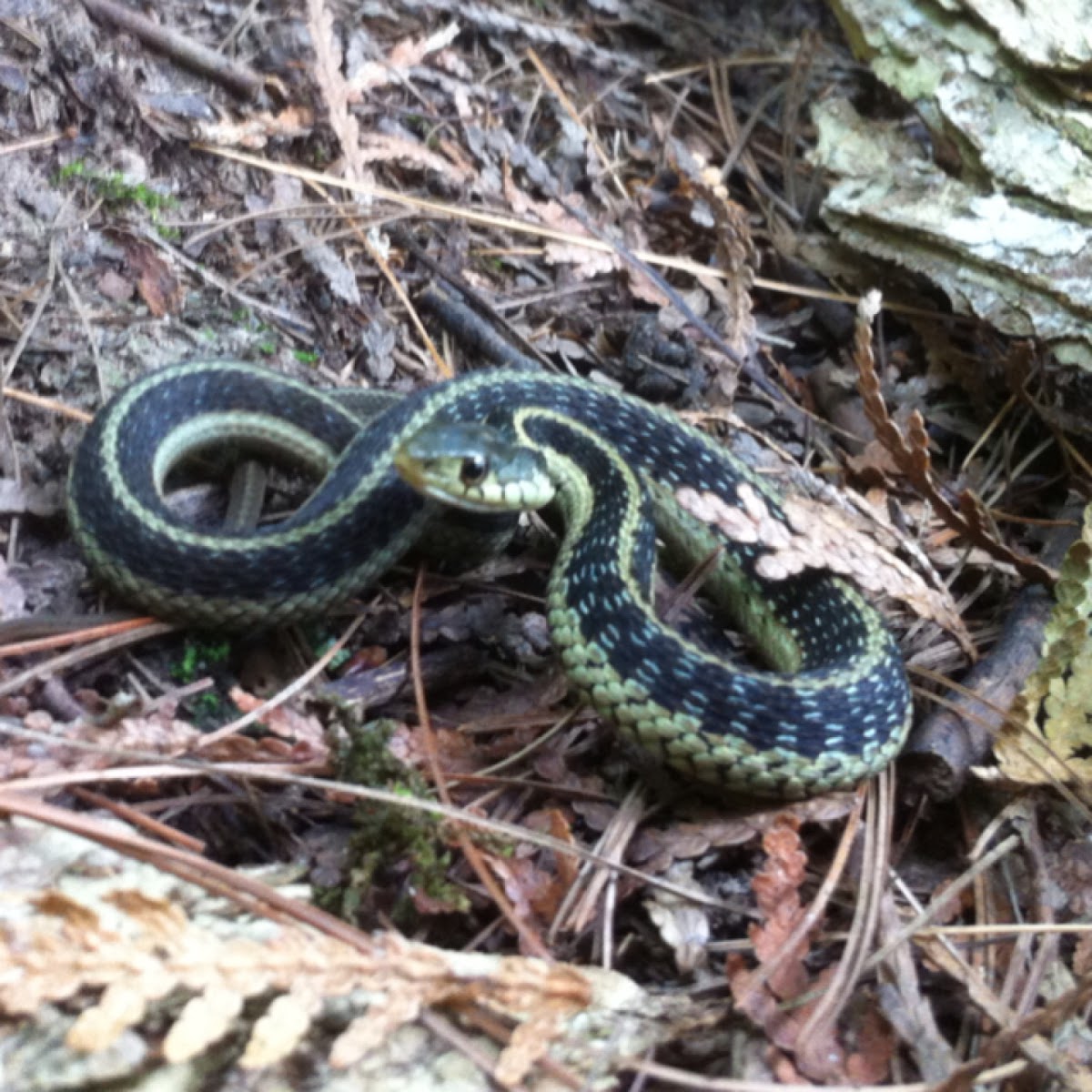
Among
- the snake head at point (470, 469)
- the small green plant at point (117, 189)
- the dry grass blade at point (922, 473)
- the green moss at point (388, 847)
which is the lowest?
the green moss at point (388, 847)

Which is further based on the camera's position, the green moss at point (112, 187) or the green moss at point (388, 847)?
the green moss at point (112, 187)

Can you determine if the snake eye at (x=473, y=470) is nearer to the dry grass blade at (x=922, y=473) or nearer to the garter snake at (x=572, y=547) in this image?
the garter snake at (x=572, y=547)

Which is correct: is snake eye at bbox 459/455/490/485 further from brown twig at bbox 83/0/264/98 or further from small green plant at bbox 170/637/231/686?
brown twig at bbox 83/0/264/98

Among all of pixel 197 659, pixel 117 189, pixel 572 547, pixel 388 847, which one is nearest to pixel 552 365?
pixel 572 547

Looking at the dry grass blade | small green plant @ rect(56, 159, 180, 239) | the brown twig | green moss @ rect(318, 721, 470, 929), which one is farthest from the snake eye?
the brown twig

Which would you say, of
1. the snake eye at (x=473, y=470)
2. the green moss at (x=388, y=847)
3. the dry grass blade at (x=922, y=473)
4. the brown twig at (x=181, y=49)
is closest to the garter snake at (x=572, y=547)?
the snake eye at (x=473, y=470)

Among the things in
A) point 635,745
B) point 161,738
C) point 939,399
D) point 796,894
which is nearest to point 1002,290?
point 939,399

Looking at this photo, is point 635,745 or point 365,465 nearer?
point 635,745

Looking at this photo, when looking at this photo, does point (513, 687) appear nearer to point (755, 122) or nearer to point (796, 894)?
point (796, 894)
